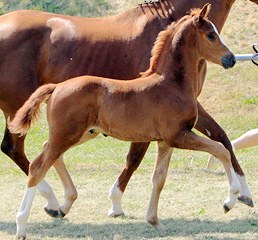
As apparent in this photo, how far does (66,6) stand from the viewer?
75.1ft

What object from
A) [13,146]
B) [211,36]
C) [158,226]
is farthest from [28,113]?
[13,146]

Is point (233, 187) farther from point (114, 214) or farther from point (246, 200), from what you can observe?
point (114, 214)

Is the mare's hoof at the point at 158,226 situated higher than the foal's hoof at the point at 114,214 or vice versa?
the mare's hoof at the point at 158,226

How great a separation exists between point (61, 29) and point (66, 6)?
46.0ft

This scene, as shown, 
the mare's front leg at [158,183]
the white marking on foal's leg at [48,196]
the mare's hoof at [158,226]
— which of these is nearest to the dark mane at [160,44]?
the mare's front leg at [158,183]

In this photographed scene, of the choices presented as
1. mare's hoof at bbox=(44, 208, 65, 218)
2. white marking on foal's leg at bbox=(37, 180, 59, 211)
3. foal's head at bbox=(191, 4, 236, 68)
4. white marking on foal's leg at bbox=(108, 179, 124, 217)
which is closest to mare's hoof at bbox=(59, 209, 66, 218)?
mare's hoof at bbox=(44, 208, 65, 218)

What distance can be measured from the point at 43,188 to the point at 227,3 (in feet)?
8.63

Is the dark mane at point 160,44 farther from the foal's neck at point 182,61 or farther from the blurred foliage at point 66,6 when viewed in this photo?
the blurred foliage at point 66,6

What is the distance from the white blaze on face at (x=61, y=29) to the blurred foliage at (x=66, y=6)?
13.4 meters

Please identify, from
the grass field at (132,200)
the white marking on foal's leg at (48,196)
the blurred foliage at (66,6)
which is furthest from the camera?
the blurred foliage at (66,6)

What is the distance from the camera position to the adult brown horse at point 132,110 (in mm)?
7324

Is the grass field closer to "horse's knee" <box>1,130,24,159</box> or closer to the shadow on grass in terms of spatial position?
the shadow on grass

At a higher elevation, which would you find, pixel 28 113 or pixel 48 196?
pixel 28 113

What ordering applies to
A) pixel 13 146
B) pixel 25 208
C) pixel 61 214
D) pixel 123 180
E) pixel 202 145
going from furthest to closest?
pixel 13 146 → pixel 123 180 → pixel 61 214 → pixel 25 208 → pixel 202 145
